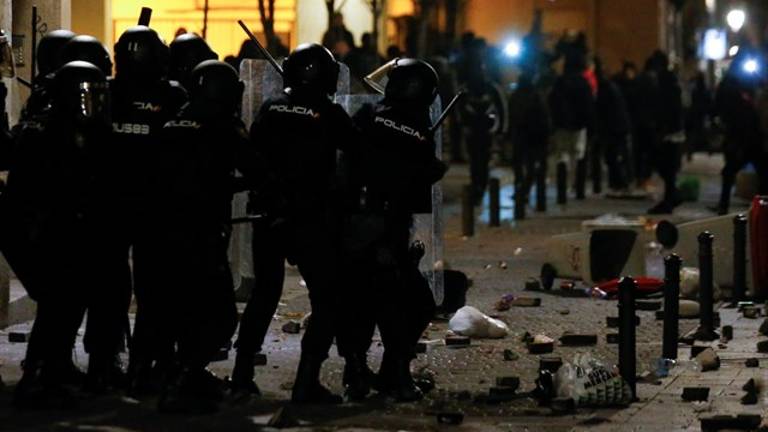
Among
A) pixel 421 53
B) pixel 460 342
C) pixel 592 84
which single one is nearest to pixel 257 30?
pixel 592 84

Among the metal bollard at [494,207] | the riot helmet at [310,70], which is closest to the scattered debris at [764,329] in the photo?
the riot helmet at [310,70]

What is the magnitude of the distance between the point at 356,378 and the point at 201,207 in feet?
4.45

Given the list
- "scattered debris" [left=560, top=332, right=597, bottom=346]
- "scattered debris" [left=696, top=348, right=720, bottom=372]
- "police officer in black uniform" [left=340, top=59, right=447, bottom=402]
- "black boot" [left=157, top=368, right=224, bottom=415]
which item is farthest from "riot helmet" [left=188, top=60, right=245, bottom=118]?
"scattered debris" [left=560, top=332, right=597, bottom=346]

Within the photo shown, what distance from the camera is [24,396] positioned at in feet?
33.9

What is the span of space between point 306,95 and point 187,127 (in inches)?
28.1

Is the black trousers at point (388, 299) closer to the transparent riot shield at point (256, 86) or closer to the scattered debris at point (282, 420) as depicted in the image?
the scattered debris at point (282, 420)

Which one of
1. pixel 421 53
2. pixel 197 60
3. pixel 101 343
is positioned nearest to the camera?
pixel 101 343

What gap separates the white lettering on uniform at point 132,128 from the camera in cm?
1089

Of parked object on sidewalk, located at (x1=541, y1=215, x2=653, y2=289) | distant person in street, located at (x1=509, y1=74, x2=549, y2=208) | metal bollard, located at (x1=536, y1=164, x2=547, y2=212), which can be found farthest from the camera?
distant person in street, located at (x1=509, y1=74, x2=549, y2=208)

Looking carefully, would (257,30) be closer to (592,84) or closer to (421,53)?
(592,84)

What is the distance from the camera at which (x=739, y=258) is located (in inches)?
612

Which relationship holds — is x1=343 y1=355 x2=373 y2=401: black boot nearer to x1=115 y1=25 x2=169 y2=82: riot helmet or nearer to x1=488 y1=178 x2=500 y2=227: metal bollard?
x1=115 y1=25 x2=169 y2=82: riot helmet

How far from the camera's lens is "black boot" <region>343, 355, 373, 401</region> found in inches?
429

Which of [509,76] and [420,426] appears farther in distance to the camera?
[509,76]
